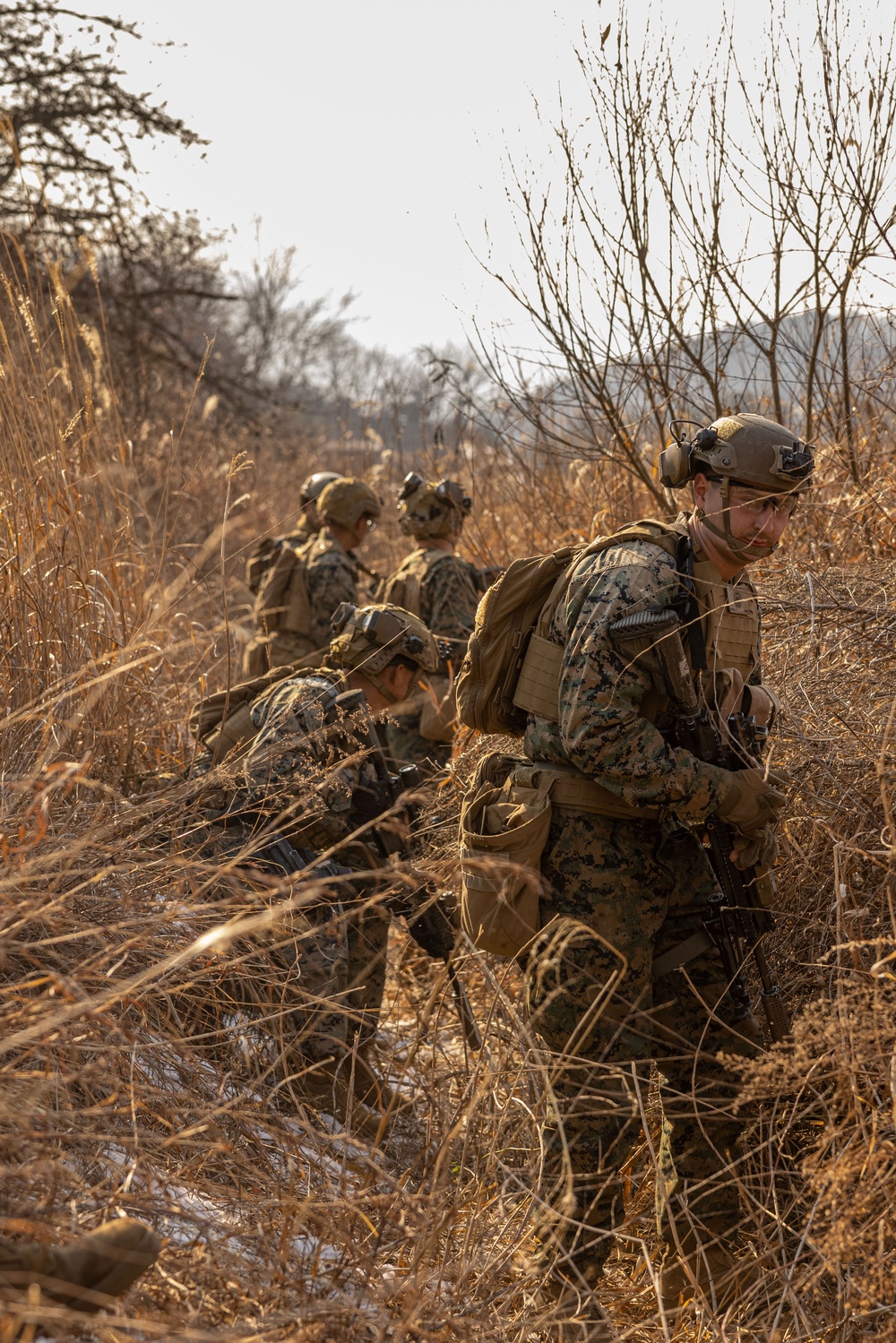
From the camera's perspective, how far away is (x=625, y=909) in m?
2.82

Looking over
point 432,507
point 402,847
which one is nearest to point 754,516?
point 402,847

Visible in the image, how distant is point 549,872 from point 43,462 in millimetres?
2181

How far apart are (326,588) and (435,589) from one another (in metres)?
0.82

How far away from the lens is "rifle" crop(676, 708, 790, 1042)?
2779 millimetres

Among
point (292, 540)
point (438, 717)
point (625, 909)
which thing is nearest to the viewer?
point (625, 909)

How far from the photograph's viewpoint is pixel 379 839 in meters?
4.12

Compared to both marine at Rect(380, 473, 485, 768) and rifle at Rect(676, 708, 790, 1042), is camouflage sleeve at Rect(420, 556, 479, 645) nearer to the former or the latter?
marine at Rect(380, 473, 485, 768)

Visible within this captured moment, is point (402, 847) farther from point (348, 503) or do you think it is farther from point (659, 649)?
point (348, 503)

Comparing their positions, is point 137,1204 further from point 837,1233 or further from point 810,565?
point 810,565

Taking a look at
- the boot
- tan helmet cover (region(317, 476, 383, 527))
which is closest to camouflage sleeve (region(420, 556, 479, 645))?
tan helmet cover (region(317, 476, 383, 527))

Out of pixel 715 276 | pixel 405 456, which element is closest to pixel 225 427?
pixel 405 456

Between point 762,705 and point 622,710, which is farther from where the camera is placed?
point 762,705

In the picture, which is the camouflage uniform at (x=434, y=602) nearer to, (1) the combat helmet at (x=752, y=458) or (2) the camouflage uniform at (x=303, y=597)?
(2) the camouflage uniform at (x=303, y=597)

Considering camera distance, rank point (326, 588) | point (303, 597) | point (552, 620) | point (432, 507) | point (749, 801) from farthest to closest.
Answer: point (303, 597), point (326, 588), point (432, 507), point (552, 620), point (749, 801)
